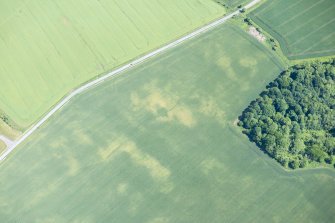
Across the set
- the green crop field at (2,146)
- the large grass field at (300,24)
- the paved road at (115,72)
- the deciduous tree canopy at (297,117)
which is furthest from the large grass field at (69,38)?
the deciduous tree canopy at (297,117)

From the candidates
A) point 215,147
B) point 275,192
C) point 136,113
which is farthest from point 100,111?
point 275,192

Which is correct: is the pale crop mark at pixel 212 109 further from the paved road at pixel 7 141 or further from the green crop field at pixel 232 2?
the paved road at pixel 7 141

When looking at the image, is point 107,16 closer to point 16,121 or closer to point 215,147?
point 16,121

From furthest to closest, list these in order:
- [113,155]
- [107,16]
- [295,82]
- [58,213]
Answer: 1. [107,16]
2. [295,82]
3. [113,155]
4. [58,213]

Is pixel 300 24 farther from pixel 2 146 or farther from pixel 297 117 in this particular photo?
pixel 2 146

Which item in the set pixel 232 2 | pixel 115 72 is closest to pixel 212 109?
pixel 115 72

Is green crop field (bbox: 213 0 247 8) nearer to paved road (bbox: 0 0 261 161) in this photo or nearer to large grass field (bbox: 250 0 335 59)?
paved road (bbox: 0 0 261 161)
